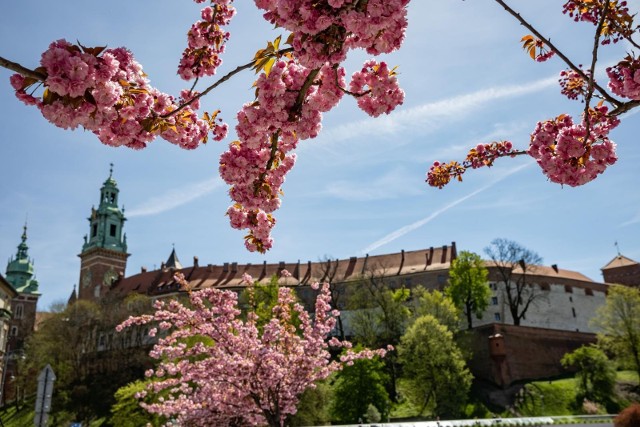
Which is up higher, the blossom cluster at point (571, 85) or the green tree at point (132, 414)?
the blossom cluster at point (571, 85)

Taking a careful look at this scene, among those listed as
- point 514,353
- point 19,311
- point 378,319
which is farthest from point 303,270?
point 19,311

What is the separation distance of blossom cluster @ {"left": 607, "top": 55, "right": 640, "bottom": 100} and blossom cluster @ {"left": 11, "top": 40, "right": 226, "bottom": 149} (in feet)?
13.9

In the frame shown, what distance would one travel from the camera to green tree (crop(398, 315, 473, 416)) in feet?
135

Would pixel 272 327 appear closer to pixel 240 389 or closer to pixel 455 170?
pixel 240 389

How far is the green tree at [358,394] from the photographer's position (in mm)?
39562

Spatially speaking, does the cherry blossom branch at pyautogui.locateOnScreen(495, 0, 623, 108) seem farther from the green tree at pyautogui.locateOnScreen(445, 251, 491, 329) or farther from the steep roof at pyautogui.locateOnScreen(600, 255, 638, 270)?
the steep roof at pyautogui.locateOnScreen(600, 255, 638, 270)

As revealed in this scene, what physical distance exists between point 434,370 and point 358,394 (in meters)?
6.37

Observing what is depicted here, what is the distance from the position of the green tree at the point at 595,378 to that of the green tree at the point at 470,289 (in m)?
15.0

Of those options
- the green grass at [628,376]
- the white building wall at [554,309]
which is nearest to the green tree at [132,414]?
the green grass at [628,376]

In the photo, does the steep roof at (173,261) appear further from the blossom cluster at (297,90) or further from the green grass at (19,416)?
the blossom cluster at (297,90)

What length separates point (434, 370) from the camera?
139 ft

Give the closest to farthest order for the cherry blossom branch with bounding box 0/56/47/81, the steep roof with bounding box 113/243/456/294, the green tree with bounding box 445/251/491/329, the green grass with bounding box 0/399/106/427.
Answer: the cherry blossom branch with bounding box 0/56/47/81, the green grass with bounding box 0/399/106/427, the green tree with bounding box 445/251/491/329, the steep roof with bounding box 113/243/456/294

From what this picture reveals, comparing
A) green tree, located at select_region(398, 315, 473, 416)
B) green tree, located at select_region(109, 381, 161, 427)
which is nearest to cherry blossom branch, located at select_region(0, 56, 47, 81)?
green tree, located at select_region(109, 381, 161, 427)

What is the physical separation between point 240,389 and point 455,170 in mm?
10318
